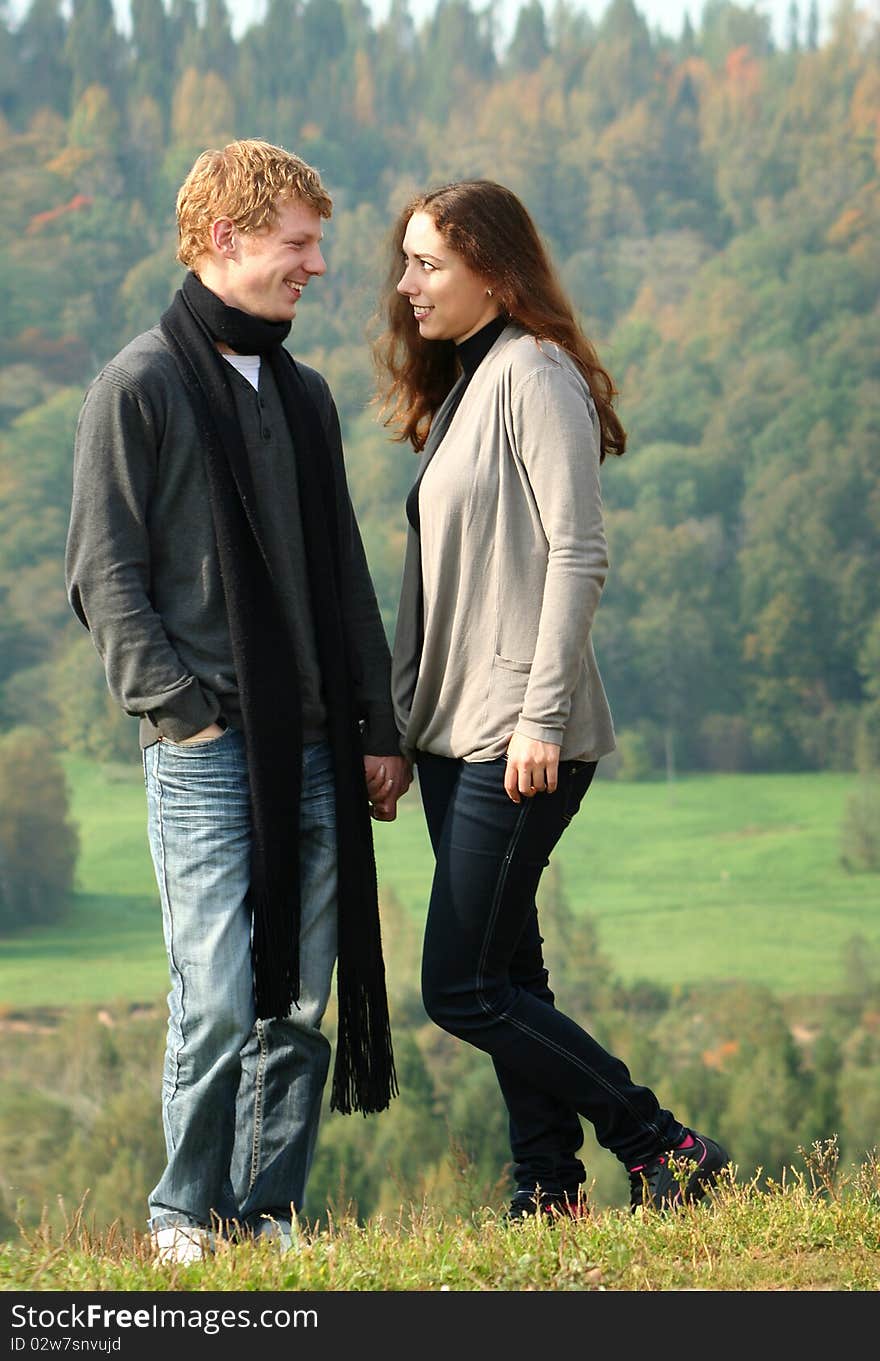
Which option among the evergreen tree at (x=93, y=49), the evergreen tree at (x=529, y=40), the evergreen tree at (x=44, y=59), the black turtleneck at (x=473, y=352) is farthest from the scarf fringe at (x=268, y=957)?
the evergreen tree at (x=529, y=40)

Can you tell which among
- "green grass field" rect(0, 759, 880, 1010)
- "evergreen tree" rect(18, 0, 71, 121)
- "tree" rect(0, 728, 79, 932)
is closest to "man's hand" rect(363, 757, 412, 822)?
"green grass field" rect(0, 759, 880, 1010)

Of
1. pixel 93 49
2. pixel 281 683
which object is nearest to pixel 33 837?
pixel 93 49

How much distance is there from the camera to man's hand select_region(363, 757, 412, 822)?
8.93 feet

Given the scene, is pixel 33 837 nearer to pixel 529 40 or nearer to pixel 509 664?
pixel 529 40

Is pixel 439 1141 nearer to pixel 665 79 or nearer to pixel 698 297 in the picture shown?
pixel 698 297

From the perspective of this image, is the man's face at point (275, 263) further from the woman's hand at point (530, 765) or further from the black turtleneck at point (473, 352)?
the woman's hand at point (530, 765)

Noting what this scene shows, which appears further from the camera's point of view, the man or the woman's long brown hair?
the woman's long brown hair

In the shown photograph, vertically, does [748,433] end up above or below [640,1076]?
above

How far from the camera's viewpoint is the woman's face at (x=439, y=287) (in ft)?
8.58

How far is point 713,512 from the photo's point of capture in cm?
3944

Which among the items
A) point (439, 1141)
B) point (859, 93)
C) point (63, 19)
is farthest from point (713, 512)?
point (63, 19)

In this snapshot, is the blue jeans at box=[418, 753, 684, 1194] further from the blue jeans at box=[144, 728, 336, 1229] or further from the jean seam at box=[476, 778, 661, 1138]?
the blue jeans at box=[144, 728, 336, 1229]
